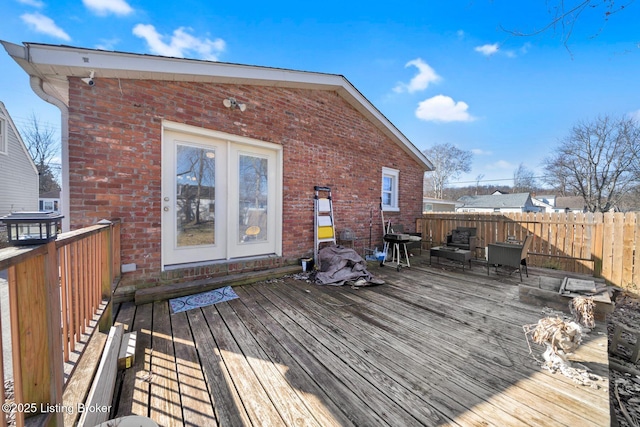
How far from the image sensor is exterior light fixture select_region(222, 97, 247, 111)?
3.91m

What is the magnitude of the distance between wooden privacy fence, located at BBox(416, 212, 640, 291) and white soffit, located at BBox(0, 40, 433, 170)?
598cm

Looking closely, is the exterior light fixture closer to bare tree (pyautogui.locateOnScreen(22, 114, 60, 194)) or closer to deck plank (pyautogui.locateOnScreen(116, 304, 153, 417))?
deck plank (pyautogui.locateOnScreen(116, 304, 153, 417))

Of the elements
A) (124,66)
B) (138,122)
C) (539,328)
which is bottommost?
(539,328)

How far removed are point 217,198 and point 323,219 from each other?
218cm

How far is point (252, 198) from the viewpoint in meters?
4.38

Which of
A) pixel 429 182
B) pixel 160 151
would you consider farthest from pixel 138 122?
pixel 429 182

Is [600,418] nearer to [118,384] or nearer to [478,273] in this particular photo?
[118,384]

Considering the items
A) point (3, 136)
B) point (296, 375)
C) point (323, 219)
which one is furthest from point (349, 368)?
point (3, 136)

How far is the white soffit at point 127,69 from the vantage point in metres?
2.66

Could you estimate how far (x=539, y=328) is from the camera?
1982 mm

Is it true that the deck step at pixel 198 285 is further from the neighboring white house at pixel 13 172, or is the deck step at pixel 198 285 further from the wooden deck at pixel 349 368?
the neighboring white house at pixel 13 172

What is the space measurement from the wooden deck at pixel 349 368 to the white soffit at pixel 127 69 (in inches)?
113

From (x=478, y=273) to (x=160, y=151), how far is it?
6010mm

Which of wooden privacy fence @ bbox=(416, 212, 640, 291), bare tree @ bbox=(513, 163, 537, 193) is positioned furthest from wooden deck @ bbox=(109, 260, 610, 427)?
bare tree @ bbox=(513, 163, 537, 193)
